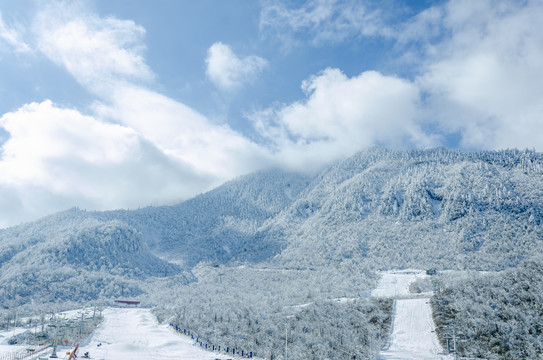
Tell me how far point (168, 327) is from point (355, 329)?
4228 cm

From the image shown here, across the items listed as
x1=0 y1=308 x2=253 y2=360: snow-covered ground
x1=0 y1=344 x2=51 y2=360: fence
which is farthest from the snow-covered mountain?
x1=0 y1=344 x2=51 y2=360: fence

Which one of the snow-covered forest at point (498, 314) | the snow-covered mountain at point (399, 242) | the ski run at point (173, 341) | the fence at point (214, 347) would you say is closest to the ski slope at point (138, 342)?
the ski run at point (173, 341)

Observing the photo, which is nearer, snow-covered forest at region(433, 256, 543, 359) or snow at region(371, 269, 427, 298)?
snow-covered forest at region(433, 256, 543, 359)

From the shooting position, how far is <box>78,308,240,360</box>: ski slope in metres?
58.2

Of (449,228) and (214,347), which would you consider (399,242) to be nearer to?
(449,228)

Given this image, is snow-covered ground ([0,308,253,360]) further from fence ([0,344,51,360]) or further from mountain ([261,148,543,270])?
mountain ([261,148,543,270])

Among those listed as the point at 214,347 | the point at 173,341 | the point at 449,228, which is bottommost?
the point at 173,341

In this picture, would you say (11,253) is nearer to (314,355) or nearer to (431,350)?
(314,355)

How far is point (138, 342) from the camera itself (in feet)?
237

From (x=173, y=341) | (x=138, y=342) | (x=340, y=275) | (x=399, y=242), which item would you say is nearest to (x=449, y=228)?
(x=399, y=242)

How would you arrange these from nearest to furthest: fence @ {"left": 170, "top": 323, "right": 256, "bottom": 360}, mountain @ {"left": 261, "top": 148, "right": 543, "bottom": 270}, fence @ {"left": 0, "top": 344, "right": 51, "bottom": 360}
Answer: fence @ {"left": 0, "top": 344, "right": 51, "bottom": 360}
fence @ {"left": 170, "top": 323, "right": 256, "bottom": 360}
mountain @ {"left": 261, "top": 148, "right": 543, "bottom": 270}

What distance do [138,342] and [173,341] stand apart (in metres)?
8.01

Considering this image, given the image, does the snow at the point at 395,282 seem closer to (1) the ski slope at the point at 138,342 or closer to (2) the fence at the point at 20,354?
(1) the ski slope at the point at 138,342

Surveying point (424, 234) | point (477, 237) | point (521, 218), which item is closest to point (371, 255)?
point (424, 234)
